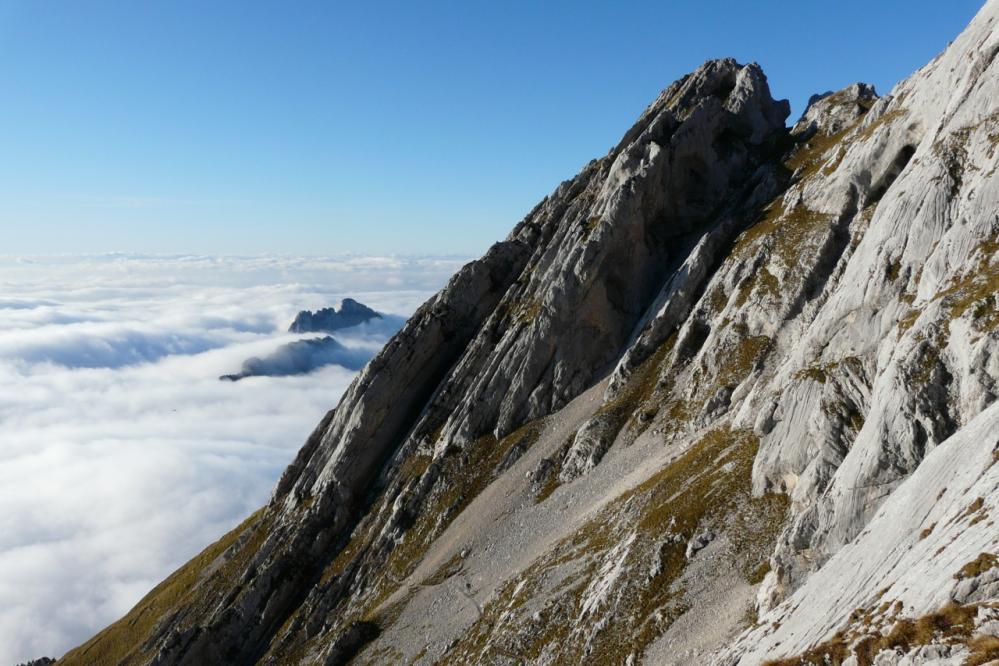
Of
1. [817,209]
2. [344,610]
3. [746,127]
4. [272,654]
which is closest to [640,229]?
[817,209]

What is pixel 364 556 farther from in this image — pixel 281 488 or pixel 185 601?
pixel 185 601

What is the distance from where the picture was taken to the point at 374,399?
90.1 m

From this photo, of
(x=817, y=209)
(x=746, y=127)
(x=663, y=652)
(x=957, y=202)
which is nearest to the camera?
(x=663, y=652)

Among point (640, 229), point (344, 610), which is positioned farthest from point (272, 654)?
point (640, 229)

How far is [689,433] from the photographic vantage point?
198 ft

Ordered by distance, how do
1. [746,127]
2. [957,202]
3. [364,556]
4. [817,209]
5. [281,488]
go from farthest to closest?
[746,127] → [281,488] → [364,556] → [817,209] → [957,202]

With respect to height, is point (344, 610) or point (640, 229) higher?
point (640, 229)

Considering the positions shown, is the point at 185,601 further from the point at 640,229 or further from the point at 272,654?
the point at 640,229

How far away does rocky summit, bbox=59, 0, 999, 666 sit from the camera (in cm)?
3102

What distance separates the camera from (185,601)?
292ft

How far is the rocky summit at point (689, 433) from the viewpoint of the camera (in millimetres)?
31016

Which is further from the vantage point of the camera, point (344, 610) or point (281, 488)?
point (281, 488)

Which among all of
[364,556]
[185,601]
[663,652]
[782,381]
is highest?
[782,381]

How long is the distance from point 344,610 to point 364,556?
6718 millimetres
